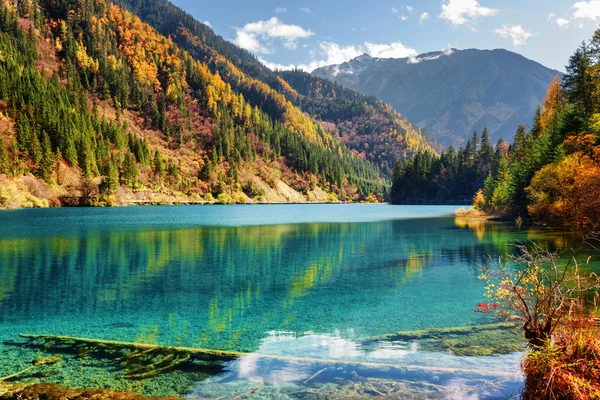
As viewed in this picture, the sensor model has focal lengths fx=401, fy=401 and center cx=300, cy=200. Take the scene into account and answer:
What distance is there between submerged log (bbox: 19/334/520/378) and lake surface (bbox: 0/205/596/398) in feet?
0.28

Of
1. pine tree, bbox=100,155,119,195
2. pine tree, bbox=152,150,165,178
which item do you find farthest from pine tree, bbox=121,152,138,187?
pine tree, bbox=152,150,165,178

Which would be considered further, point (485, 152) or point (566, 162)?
point (485, 152)

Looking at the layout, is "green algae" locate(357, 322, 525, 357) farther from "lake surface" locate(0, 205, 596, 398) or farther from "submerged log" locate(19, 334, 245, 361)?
"submerged log" locate(19, 334, 245, 361)

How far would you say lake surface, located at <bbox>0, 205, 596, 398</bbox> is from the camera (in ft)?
36.6

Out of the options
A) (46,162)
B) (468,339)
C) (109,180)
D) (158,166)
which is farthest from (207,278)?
(158,166)

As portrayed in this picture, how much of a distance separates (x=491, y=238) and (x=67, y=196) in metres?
113

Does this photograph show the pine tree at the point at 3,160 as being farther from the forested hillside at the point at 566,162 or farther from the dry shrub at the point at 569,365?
the dry shrub at the point at 569,365

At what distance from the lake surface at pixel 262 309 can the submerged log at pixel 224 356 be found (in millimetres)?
86

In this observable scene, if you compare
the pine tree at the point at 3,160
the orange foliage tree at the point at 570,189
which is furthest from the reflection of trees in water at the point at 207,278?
the pine tree at the point at 3,160

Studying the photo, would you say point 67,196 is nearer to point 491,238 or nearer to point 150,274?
point 150,274

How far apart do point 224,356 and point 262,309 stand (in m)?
6.55

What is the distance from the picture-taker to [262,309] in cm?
1955

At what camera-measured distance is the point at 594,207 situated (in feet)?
152

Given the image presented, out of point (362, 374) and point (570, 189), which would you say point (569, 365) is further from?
point (570, 189)
